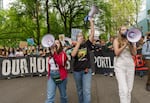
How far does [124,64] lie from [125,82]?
13.5 inches

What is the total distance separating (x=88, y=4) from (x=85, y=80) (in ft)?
121

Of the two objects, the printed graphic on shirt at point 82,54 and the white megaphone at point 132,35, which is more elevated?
the white megaphone at point 132,35

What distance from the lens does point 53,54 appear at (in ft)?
24.7

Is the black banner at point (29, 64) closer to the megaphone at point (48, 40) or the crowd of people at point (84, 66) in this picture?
the crowd of people at point (84, 66)

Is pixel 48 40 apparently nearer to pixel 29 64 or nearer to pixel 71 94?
pixel 71 94

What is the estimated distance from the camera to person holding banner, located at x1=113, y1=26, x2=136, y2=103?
6.87 m

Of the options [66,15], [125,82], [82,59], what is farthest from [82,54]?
[66,15]

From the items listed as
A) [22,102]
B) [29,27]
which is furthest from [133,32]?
[29,27]

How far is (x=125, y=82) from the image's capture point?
22.7 ft

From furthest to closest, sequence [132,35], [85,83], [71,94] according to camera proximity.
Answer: [71,94] < [85,83] < [132,35]

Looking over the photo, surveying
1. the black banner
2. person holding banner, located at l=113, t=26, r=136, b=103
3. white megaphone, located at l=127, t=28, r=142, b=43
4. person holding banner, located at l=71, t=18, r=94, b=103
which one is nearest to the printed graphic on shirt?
person holding banner, located at l=71, t=18, r=94, b=103

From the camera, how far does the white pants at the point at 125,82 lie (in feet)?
22.5

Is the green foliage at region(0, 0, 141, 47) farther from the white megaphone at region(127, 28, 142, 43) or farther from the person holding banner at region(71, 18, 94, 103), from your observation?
the white megaphone at region(127, 28, 142, 43)

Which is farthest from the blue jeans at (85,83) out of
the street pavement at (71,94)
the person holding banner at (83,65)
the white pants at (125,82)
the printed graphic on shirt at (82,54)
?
the street pavement at (71,94)
